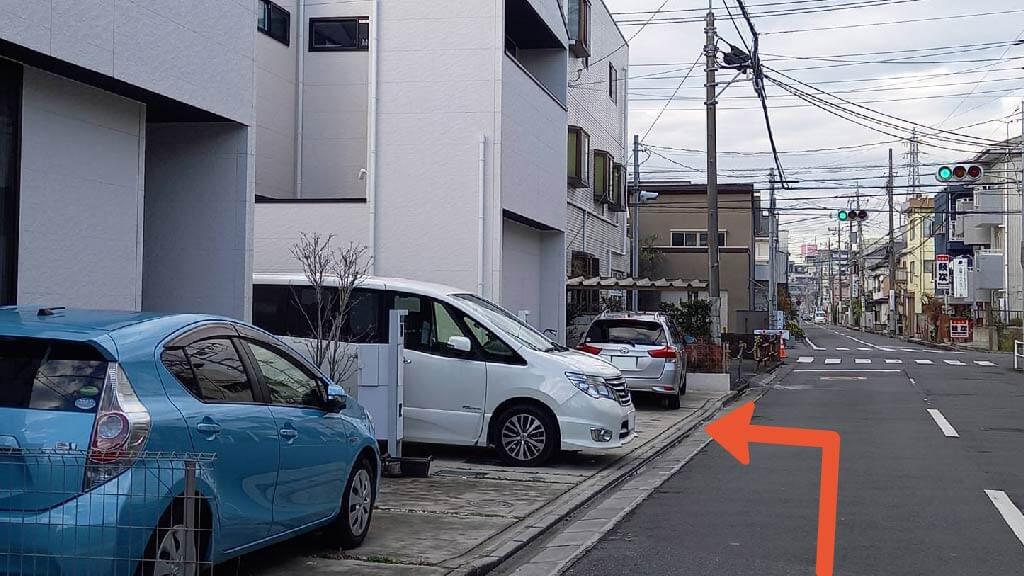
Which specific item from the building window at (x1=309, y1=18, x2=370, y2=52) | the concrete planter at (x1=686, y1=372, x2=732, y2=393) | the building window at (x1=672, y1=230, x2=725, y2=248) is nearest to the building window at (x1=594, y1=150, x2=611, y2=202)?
the concrete planter at (x1=686, y1=372, x2=732, y2=393)

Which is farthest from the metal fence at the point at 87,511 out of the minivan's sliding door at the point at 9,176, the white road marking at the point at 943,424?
the white road marking at the point at 943,424

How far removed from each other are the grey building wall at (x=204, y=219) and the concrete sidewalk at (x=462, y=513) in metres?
2.83

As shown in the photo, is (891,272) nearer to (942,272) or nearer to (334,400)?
(942,272)

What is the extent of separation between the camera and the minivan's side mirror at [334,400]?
24.0 feet

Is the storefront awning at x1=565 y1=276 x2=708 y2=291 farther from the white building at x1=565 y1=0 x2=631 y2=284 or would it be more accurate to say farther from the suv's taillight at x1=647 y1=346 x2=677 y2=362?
the suv's taillight at x1=647 y1=346 x2=677 y2=362

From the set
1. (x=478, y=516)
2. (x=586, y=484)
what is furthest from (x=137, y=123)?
(x=586, y=484)

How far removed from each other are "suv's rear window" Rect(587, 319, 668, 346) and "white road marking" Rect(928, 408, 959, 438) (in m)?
4.69

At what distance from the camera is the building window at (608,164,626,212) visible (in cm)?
3491

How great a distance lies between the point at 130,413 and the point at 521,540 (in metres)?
3.93

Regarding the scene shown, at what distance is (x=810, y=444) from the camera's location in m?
15.3

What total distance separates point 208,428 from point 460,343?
6.56m

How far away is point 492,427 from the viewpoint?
12234mm

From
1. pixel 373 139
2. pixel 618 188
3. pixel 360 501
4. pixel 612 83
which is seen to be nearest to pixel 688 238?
pixel 618 188

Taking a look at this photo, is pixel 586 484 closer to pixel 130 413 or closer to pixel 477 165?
pixel 130 413
